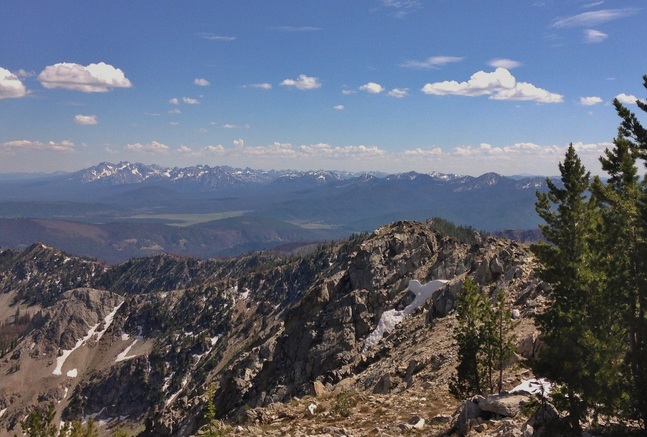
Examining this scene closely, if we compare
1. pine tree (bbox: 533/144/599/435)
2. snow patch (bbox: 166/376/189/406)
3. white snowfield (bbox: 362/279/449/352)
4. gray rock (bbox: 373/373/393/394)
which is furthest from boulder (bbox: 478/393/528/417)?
snow patch (bbox: 166/376/189/406)

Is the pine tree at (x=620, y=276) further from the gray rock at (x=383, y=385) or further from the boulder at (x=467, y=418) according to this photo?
the gray rock at (x=383, y=385)

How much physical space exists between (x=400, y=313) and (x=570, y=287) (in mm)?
52333

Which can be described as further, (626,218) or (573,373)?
(626,218)

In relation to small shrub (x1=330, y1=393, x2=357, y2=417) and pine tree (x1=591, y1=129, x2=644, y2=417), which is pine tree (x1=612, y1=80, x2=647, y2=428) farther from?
small shrub (x1=330, y1=393, x2=357, y2=417)

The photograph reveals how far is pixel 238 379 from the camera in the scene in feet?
265

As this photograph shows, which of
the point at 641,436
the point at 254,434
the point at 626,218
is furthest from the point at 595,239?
the point at 254,434

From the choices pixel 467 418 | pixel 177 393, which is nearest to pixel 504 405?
pixel 467 418

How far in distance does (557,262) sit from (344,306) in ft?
193

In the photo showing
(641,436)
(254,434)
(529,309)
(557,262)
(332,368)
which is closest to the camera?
(641,436)

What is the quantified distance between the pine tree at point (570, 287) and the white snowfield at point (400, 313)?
48.2m

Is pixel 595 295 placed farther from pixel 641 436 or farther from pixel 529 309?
pixel 529 309

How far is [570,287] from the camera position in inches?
843

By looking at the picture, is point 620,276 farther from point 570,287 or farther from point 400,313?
point 400,313

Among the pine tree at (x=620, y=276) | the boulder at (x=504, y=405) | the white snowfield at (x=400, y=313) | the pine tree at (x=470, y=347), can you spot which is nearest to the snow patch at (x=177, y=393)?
the white snowfield at (x=400, y=313)
